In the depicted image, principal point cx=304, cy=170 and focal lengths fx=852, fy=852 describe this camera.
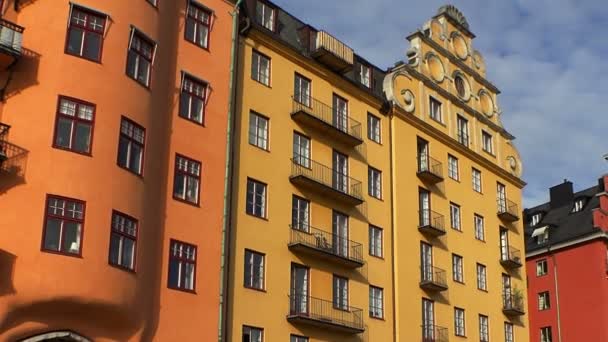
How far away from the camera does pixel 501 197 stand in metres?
49.6

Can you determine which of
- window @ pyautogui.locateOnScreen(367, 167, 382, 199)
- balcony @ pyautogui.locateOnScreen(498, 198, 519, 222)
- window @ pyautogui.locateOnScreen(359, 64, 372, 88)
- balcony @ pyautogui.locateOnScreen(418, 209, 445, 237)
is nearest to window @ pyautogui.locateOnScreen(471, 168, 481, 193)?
balcony @ pyautogui.locateOnScreen(498, 198, 519, 222)

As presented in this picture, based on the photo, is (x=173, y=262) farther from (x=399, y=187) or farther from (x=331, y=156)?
(x=399, y=187)

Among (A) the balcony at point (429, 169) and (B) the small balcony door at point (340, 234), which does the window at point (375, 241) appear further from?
(A) the balcony at point (429, 169)

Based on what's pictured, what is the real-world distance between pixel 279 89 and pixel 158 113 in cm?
755

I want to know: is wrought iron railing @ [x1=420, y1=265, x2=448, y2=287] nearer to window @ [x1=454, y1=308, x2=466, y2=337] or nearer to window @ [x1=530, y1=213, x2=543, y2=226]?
window @ [x1=454, y1=308, x2=466, y2=337]

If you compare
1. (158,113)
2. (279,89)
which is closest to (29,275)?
(158,113)

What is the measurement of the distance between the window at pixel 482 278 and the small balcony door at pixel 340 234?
11.5m

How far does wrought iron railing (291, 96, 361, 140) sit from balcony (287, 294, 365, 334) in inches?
308

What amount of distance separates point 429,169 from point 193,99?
15.6m

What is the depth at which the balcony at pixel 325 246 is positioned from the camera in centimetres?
3406

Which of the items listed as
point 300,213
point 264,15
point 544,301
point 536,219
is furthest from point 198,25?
point 536,219

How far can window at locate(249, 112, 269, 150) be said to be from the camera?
33.9 m

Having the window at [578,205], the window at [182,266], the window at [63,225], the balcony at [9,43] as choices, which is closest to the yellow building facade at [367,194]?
the window at [182,266]

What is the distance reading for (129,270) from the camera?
1039 inches
